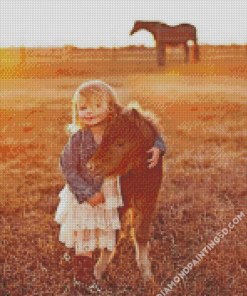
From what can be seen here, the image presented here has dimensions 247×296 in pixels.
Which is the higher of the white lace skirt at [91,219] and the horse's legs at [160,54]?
the horse's legs at [160,54]

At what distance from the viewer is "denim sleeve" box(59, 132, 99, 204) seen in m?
2.42

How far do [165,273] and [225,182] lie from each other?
225 cm

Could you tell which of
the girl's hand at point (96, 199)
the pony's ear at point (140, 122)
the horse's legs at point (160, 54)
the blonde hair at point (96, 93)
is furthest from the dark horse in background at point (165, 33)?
the girl's hand at point (96, 199)

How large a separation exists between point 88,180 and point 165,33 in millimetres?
14491

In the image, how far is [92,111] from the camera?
2377mm

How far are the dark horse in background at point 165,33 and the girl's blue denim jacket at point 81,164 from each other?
1415 centimetres

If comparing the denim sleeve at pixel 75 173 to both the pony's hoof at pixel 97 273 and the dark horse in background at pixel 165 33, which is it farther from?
the dark horse in background at pixel 165 33

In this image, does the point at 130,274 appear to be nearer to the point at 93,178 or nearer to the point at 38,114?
the point at 93,178

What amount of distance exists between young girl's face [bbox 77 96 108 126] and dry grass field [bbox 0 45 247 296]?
132 centimetres

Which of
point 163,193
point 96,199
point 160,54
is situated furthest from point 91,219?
point 160,54

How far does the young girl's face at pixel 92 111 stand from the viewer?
2.38m

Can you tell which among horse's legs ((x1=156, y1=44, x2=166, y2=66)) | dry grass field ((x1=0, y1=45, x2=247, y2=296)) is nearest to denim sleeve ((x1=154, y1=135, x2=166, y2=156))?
dry grass field ((x1=0, y1=45, x2=247, y2=296))

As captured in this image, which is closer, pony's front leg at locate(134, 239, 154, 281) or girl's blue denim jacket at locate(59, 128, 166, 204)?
girl's blue denim jacket at locate(59, 128, 166, 204)

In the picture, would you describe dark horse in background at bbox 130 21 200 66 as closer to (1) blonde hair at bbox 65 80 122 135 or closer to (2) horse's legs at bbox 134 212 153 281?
(1) blonde hair at bbox 65 80 122 135
